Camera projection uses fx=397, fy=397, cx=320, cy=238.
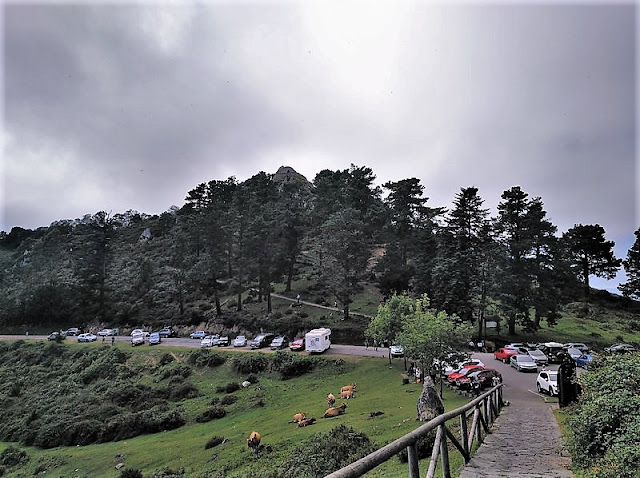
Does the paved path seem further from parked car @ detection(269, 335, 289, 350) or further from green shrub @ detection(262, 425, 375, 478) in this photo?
parked car @ detection(269, 335, 289, 350)

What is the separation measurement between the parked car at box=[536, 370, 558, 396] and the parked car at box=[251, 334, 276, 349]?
32.0 meters

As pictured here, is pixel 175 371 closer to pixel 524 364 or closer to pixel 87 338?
pixel 87 338

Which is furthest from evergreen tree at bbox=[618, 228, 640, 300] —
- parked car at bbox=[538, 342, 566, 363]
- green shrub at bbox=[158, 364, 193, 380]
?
green shrub at bbox=[158, 364, 193, 380]

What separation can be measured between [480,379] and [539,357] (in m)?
13.8

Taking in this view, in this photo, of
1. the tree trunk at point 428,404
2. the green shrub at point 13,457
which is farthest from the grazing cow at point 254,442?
the green shrub at point 13,457

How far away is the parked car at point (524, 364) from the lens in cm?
3334

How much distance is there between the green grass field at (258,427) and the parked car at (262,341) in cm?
758

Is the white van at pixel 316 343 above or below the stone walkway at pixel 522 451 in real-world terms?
below

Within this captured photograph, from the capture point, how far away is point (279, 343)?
160 ft

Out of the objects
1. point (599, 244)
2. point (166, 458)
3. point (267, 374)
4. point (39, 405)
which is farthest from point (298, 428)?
point (599, 244)

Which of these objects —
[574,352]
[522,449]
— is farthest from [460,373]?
[522,449]

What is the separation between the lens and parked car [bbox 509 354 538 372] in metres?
33.3

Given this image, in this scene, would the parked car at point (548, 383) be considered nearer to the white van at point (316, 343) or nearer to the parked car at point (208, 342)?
the white van at point (316, 343)

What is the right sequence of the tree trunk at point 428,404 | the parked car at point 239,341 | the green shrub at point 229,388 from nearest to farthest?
the tree trunk at point 428,404 < the green shrub at point 229,388 < the parked car at point 239,341
